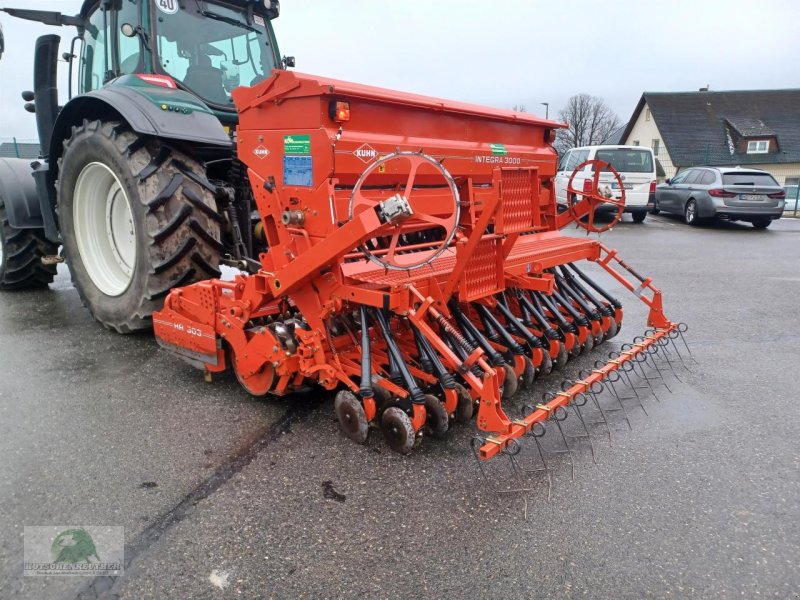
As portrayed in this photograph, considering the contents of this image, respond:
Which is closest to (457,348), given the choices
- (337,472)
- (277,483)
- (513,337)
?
(513,337)

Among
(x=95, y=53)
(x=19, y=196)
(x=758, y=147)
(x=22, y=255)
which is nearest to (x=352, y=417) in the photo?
(x=95, y=53)

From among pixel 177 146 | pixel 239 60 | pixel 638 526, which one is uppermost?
pixel 239 60

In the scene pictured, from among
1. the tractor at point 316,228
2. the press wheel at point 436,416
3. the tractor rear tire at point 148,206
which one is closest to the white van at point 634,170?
the tractor at point 316,228

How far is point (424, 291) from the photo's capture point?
115 inches

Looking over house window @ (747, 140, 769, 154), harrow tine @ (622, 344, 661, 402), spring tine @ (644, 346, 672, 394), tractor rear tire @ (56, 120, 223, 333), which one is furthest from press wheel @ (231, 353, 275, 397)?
house window @ (747, 140, 769, 154)

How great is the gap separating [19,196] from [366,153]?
13.8 ft

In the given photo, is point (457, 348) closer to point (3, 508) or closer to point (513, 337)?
point (513, 337)

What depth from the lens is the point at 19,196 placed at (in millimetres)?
5379

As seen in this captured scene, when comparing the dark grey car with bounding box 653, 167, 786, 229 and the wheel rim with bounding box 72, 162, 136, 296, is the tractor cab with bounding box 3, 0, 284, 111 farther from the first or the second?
the dark grey car with bounding box 653, 167, 786, 229

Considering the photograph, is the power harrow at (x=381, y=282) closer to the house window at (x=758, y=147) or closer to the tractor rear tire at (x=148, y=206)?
the tractor rear tire at (x=148, y=206)

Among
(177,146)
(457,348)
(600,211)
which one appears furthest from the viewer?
(600,211)

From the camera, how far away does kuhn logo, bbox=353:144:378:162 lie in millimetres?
2891

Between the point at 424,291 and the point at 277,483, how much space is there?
1.15 m

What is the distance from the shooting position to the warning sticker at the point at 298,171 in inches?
113
